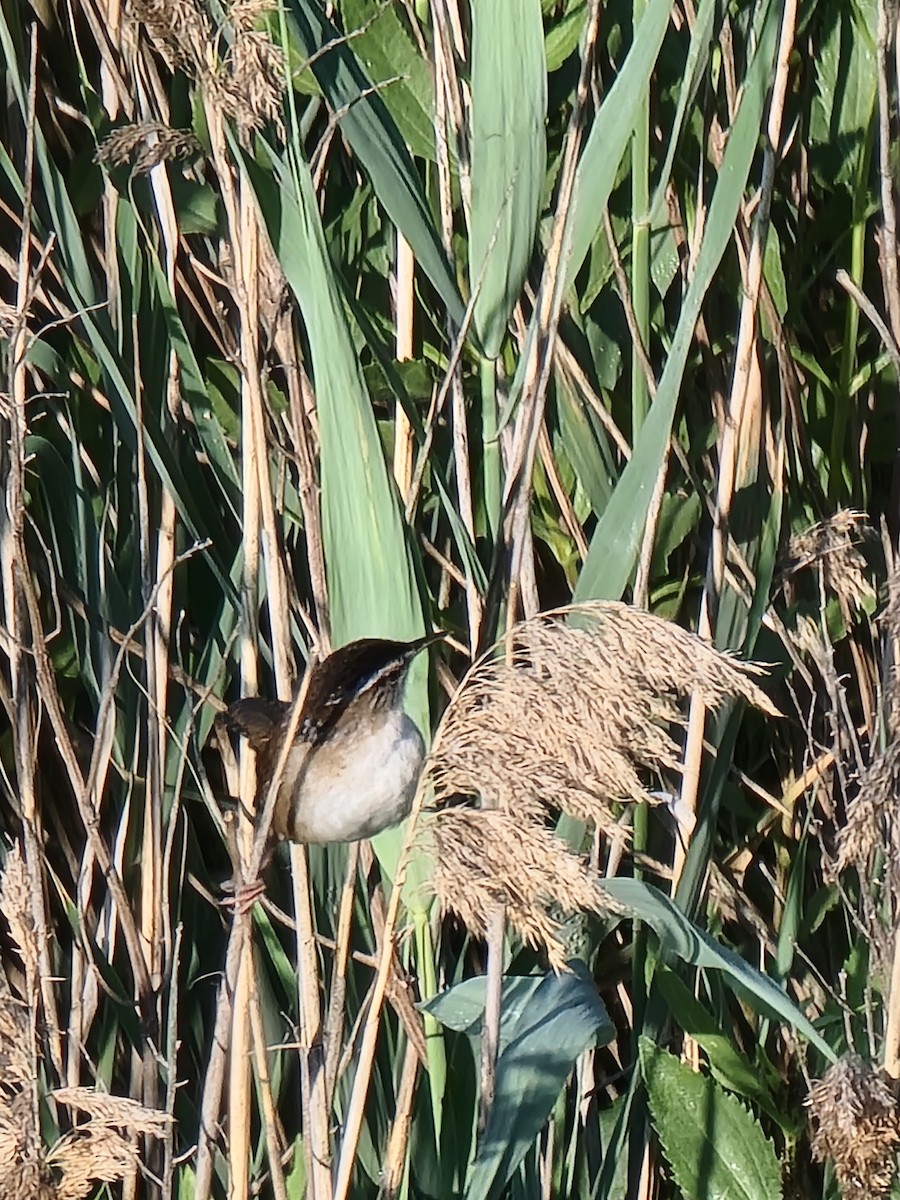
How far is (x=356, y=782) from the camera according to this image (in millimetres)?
1164

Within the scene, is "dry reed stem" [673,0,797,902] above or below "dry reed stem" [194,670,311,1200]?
above

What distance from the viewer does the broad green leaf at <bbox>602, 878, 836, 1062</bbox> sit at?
1.04 m

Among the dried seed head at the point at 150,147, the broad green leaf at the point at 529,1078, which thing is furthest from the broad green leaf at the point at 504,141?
the broad green leaf at the point at 529,1078

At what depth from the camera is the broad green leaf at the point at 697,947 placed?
104 centimetres

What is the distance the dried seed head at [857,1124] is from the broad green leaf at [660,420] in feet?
1.37

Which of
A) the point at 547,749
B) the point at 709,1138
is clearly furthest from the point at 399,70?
the point at 709,1138

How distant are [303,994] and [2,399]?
52 cm

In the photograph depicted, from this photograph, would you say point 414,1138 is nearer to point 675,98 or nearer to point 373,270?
point 373,270

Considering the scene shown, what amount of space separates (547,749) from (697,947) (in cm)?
29

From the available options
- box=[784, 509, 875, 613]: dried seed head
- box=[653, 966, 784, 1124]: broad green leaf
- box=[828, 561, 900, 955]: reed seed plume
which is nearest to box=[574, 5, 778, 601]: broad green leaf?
box=[784, 509, 875, 613]: dried seed head

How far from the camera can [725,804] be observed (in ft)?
5.22

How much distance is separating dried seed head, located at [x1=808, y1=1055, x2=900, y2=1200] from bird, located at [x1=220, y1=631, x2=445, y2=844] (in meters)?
0.37

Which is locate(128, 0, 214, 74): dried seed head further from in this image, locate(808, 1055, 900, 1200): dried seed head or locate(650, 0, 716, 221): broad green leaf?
locate(808, 1055, 900, 1200): dried seed head

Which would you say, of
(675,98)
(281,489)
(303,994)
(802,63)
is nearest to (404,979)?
(303,994)
